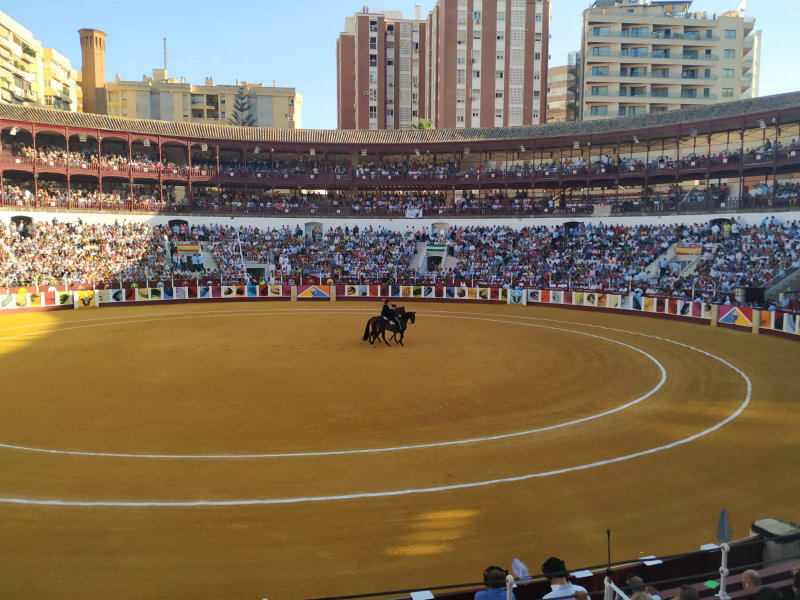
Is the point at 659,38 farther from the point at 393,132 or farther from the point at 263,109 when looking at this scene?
the point at 263,109

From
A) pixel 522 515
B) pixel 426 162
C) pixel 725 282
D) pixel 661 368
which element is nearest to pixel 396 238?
pixel 426 162

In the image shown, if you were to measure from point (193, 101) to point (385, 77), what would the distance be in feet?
113

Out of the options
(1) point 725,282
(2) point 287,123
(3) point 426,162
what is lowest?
(1) point 725,282

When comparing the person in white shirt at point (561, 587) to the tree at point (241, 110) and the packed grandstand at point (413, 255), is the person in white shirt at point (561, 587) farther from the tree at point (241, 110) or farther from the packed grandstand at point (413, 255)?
the tree at point (241, 110)

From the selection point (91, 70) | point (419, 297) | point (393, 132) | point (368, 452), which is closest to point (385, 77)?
point (393, 132)

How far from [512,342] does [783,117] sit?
34.7 meters

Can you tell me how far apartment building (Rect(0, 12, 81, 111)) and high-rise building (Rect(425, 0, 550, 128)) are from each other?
196ft

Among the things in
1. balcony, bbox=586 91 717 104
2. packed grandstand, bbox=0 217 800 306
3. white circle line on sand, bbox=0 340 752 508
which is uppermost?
balcony, bbox=586 91 717 104

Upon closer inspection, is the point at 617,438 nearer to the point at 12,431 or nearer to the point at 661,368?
the point at 661,368

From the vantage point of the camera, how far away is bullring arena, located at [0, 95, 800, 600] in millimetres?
8867

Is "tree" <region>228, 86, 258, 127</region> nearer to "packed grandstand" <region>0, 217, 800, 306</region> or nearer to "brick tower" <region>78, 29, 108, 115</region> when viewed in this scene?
"brick tower" <region>78, 29, 108, 115</region>

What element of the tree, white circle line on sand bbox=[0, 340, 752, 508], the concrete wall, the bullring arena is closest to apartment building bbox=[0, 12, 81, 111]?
the tree

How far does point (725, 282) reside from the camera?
39719mm

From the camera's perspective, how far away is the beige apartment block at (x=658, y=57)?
8250 centimetres
